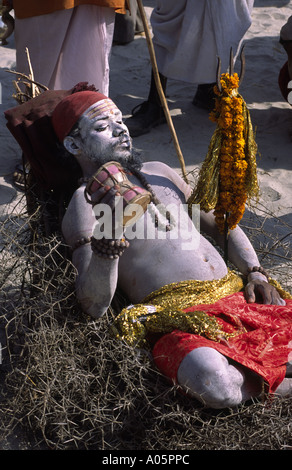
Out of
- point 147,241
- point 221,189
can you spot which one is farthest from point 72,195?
point 221,189

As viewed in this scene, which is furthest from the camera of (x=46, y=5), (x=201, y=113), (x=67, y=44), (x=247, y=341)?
(x=201, y=113)

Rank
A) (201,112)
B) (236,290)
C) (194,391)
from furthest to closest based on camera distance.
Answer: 1. (201,112)
2. (236,290)
3. (194,391)

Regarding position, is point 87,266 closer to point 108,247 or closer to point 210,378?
point 108,247

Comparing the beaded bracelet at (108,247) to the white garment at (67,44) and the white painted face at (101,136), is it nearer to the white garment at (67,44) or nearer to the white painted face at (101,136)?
the white painted face at (101,136)

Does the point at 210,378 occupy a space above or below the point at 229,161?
below

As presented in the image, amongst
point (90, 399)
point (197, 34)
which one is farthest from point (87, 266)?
point (197, 34)

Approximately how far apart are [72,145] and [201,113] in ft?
9.72

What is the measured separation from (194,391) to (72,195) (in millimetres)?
1091

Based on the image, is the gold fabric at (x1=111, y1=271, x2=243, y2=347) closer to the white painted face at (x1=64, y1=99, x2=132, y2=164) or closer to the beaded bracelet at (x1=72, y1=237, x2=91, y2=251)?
the beaded bracelet at (x1=72, y1=237, x2=91, y2=251)

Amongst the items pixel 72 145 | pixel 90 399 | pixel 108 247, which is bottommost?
pixel 90 399

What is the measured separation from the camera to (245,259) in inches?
117

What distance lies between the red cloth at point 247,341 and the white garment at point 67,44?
2168 mm
